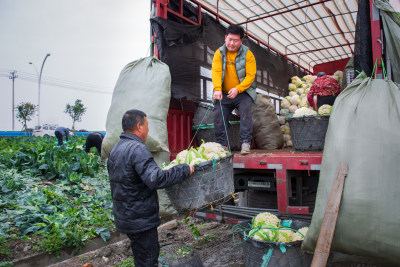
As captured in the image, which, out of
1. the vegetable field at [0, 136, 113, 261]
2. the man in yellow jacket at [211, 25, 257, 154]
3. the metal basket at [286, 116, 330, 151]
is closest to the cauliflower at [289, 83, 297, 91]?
the man in yellow jacket at [211, 25, 257, 154]

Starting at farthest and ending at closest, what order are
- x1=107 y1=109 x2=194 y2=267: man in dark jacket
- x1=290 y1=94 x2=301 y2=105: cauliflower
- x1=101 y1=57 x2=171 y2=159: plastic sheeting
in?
1. x1=290 y1=94 x2=301 y2=105: cauliflower
2. x1=101 y1=57 x2=171 y2=159: plastic sheeting
3. x1=107 y1=109 x2=194 y2=267: man in dark jacket

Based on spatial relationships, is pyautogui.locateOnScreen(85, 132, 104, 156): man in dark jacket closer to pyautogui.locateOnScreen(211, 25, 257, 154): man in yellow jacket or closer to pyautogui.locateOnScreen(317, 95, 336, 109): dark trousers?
pyautogui.locateOnScreen(211, 25, 257, 154): man in yellow jacket

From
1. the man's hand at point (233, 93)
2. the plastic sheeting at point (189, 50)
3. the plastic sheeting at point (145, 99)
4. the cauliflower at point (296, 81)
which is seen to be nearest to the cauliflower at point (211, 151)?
the plastic sheeting at point (145, 99)

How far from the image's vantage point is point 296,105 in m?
6.80

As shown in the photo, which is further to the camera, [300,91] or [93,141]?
[93,141]

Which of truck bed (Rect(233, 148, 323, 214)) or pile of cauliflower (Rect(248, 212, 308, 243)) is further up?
truck bed (Rect(233, 148, 323, 214))

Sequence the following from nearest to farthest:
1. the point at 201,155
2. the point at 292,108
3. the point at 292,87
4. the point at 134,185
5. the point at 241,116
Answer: the point at 134,185 < the point at 201,155 < the point at 241,116 < the point at 292,108 < the point at 292,87

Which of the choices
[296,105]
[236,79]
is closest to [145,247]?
[236,79]

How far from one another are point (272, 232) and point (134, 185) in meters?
1.23

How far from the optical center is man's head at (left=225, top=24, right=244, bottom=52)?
3773 mm

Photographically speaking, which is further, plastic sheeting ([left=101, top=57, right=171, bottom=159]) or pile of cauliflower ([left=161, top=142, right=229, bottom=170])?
plastic sheeting ([left=101, top=57, right=171, bottom=159])

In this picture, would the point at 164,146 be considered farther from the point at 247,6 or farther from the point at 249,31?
the point at 249,31

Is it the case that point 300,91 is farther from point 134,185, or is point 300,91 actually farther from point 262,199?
A: point 134,185

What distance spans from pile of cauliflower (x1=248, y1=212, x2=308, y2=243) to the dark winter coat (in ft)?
2.78
